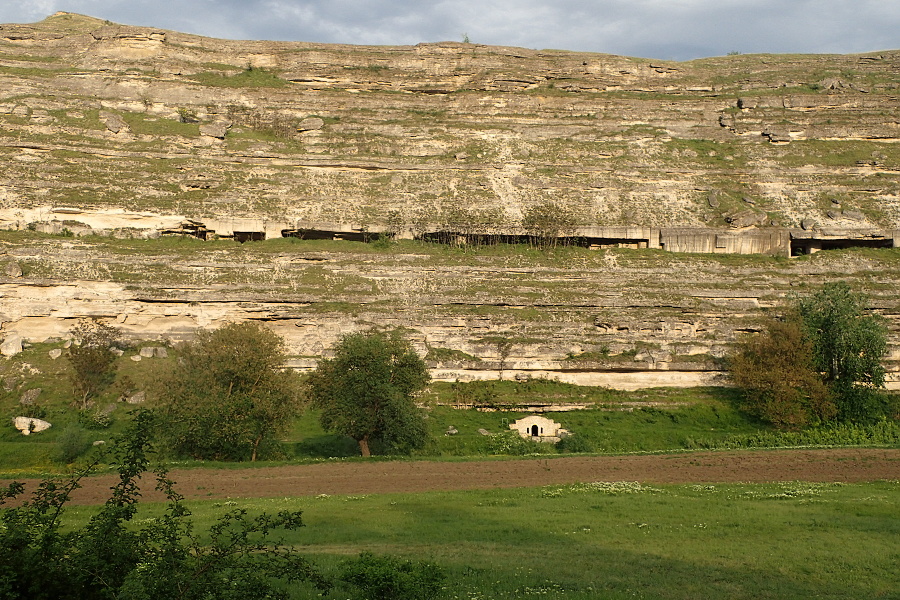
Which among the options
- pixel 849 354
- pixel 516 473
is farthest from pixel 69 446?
pixel 849 354

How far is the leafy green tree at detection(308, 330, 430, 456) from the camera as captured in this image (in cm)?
2962

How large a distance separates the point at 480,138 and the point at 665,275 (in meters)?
20.6

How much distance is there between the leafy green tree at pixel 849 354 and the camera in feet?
118

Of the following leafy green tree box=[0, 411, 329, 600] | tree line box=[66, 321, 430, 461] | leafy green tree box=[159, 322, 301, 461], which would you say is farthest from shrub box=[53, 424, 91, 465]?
leafy green tree box=[0, 411, 329, 600]

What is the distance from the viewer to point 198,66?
63.9 meters

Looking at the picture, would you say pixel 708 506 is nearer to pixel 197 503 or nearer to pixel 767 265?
pixel 197 503

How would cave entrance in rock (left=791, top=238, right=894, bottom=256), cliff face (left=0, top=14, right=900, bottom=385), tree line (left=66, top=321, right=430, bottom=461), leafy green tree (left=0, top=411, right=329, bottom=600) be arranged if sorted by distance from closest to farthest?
leafy green tree (left=0, top=411, right=329, bottom=600) < tree line (left=66, top=321, right=430, bottom=461) < cliff face (left=0, top=14, right=900, bottom=385) < cave entrance in rock (left=791, top=238, right=894, bottom=256)

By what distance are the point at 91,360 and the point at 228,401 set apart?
12.0 m

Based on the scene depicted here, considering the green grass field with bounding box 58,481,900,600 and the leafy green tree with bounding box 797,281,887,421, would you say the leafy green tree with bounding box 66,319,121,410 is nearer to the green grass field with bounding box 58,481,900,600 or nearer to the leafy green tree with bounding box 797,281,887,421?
the green grass field with bounding box 58,481,900,600

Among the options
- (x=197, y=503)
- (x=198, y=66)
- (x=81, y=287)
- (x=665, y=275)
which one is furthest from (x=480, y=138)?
(x=197, y=503)

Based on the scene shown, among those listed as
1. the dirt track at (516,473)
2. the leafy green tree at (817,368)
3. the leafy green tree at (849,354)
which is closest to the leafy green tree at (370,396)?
the dirt track at (516,473)

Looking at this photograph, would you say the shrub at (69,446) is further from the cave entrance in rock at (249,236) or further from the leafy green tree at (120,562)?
the cave entrance in rock at (249,236)

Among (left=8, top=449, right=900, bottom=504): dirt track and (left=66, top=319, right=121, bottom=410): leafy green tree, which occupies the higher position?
(left=66, top=319, right=121, bottom=410): leafy green tree

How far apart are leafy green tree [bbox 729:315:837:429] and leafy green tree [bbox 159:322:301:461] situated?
21290 millimetres
